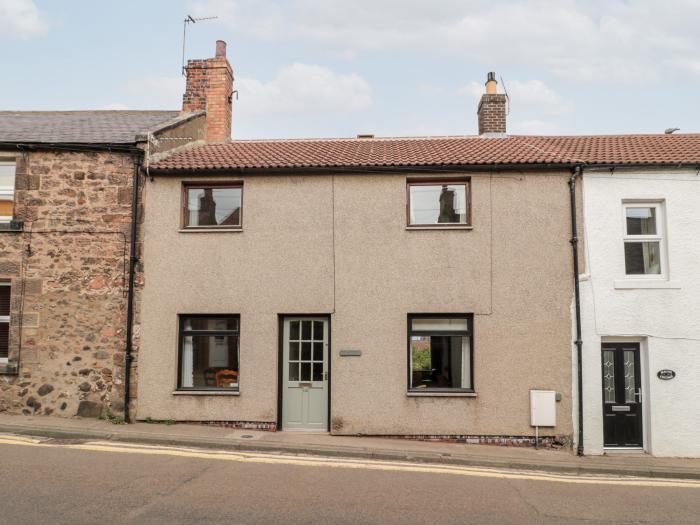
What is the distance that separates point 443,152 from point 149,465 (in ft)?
27.4

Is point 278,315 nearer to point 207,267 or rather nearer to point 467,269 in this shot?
point 207,267


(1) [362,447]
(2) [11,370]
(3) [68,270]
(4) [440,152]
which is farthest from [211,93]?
(1) [362,447]

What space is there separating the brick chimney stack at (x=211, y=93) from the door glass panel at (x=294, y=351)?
649 centimetres

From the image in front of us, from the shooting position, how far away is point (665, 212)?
35.6 ft

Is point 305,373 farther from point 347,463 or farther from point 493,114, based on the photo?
point 493,114

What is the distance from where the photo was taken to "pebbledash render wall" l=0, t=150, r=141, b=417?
10805mm

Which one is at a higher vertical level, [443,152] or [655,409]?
[443,152]

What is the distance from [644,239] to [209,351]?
889cm

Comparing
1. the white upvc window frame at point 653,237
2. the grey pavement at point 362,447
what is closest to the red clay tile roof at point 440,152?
the white upvc window frame at point 653,237

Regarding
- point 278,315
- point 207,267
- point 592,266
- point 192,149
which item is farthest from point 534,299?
point 192,149

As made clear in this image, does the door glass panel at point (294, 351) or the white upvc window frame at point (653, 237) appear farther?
the door glass panel at point (294, 351)

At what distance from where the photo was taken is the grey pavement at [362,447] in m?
9.20

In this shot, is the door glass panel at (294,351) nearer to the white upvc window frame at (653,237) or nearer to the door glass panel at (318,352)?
the door glass panel at (318,352)

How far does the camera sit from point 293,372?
1102 cm
